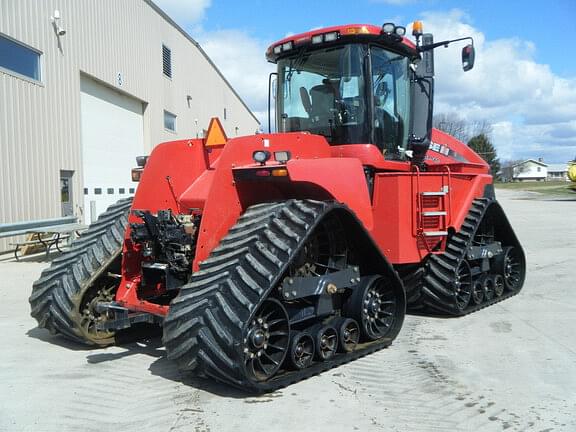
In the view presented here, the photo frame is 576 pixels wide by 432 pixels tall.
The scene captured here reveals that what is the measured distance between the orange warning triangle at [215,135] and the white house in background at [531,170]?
12518 cm

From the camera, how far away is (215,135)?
17.7 feet

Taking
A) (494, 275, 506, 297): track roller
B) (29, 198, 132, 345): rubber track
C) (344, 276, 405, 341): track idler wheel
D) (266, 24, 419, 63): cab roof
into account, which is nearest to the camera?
(29, 198, 132, 345): rubber track

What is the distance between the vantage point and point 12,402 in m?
4.03

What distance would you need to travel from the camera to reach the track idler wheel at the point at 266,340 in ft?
13.0

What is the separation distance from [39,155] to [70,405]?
1080 centimetres

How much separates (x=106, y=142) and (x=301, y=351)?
47.0ft

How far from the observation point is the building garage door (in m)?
16.0

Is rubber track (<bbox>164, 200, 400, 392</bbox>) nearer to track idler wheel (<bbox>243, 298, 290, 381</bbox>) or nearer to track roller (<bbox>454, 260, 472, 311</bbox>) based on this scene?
track idler wheel (<bbox>243, 298, 290, 381</bbox>)

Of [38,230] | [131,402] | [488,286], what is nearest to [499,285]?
[488,286]

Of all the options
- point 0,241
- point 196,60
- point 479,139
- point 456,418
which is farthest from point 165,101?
point 479,139

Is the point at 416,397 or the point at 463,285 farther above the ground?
the point at 463,285

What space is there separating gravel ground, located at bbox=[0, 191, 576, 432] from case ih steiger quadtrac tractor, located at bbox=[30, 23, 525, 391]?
0.25 metres

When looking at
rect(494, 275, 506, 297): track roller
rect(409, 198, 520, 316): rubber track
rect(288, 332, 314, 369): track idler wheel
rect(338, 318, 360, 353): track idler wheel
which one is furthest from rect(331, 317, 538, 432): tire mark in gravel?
rect(494, 275, 506, 297): track roller

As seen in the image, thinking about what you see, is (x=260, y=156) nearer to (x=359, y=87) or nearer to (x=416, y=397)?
(x=359, y=87)
